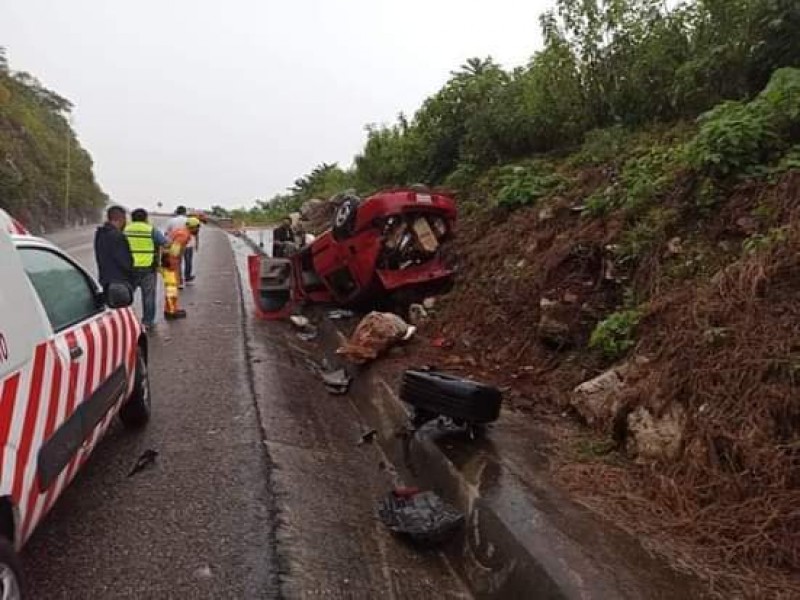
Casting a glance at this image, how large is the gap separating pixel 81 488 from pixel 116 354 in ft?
2.81

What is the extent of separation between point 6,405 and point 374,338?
472 cm

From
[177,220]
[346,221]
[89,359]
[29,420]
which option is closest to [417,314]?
[346,221]

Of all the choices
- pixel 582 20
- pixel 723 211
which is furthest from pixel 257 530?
pixel 582 20

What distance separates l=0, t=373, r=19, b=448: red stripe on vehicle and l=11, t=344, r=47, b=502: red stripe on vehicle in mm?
126

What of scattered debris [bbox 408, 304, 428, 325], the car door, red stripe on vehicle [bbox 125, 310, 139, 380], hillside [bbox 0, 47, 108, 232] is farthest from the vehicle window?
hillside [bbox 0, 47, 108, 232]

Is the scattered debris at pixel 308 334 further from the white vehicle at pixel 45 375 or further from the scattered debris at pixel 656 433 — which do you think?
the scattered debris at pixel 656 433

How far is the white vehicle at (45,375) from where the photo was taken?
2.44m

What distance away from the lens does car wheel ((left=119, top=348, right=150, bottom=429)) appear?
16.3ft

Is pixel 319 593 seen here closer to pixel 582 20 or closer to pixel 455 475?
pixel 455 475

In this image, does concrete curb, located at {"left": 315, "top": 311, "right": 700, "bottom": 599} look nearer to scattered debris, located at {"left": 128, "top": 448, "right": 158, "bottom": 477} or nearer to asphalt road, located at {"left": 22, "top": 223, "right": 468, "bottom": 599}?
asphalt road, located at {"left": 22, "top": 223, "right": 468, "bottom": 599}

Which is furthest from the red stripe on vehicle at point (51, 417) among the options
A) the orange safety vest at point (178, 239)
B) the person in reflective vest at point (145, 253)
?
the orange safety vest at point (178, 239)

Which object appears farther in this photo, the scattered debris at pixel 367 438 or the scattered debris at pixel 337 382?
the scattered debris at pixel 337 382

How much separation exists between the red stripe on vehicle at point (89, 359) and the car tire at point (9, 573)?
120 cm

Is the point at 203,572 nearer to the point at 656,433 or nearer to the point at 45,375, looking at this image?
the point at 45,375
